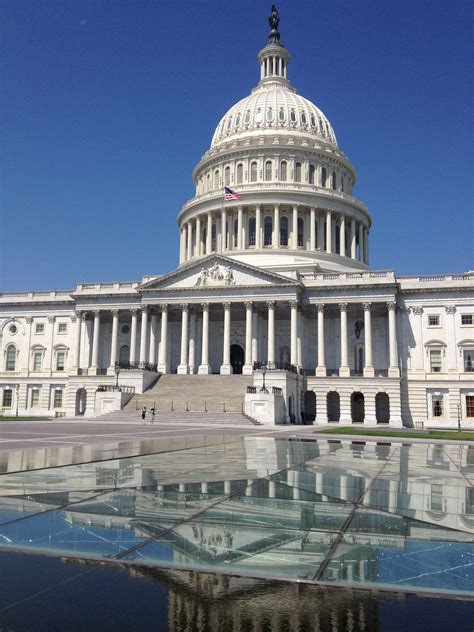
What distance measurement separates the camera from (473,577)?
5.46 metres

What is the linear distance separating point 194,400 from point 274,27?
93.4 meters

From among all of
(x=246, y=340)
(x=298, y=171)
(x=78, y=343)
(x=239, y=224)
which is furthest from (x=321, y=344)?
(x=298, y=171)

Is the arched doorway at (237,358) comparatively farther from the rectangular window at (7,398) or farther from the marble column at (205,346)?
the rectangular window at (7,398)

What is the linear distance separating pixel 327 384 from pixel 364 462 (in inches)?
2066

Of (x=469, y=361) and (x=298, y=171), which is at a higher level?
(x=298, y=171)

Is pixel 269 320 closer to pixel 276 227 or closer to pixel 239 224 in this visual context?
pixel 276 227

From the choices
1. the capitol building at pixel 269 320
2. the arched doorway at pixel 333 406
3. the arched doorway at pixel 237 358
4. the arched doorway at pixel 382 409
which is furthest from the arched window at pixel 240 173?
the arched doorway at pixel 382 409

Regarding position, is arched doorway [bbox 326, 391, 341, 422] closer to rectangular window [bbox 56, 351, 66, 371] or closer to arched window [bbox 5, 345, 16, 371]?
rectangular window [bbox 56, 351, 66, 371]

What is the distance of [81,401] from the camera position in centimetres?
7694

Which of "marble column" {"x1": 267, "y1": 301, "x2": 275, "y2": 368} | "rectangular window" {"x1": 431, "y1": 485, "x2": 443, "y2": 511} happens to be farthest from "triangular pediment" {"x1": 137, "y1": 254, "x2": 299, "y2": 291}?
"rectangular window" {"x1": 431, "y1": 485, "x2": 443, "y2": 511}

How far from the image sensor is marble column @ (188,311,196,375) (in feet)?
243

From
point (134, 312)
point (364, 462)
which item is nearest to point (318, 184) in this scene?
point (134, 312)

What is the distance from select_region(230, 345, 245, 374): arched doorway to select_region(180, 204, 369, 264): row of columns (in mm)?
16103

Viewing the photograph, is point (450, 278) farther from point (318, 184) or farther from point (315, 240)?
point (318, 184)
